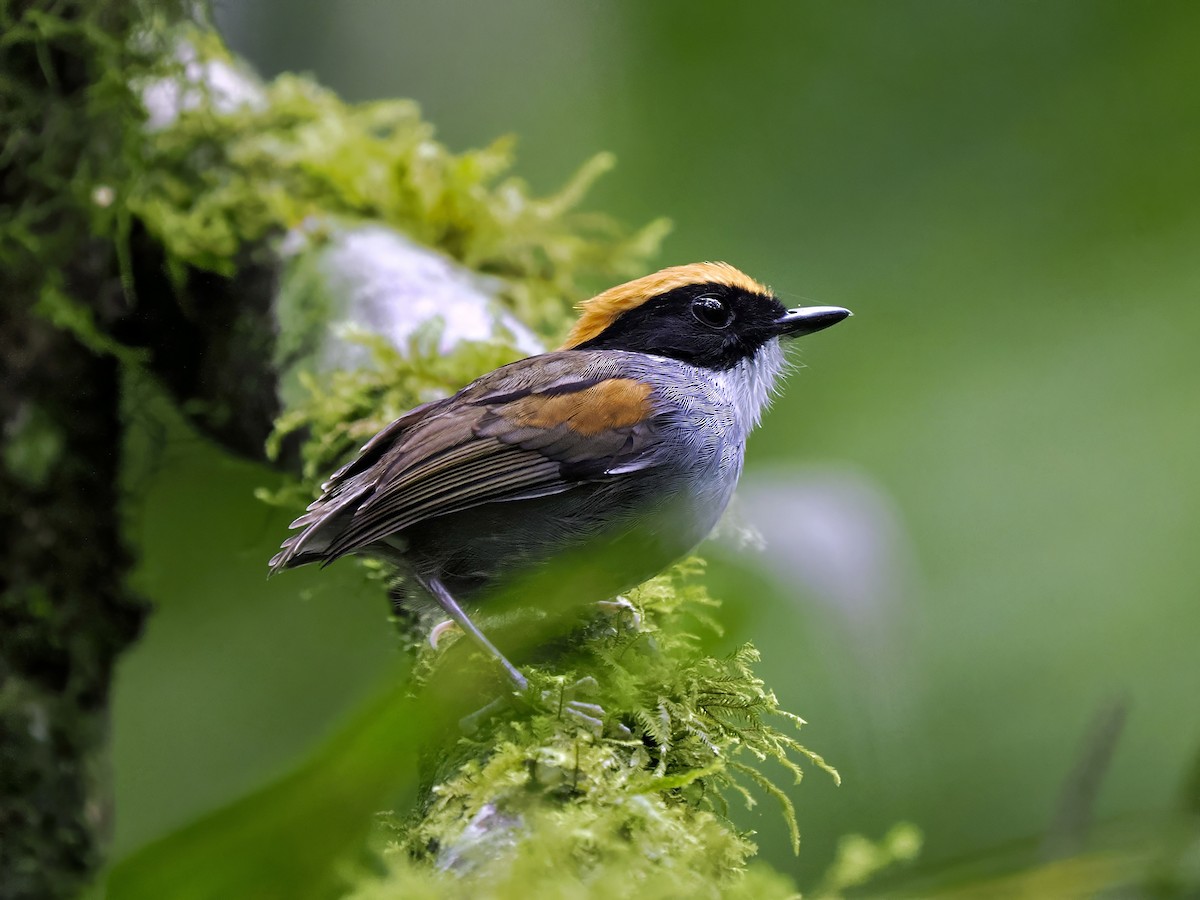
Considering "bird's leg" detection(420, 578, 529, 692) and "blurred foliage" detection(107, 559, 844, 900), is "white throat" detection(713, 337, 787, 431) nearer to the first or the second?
"blurred foliage" detection(107, 559, 844, 900)

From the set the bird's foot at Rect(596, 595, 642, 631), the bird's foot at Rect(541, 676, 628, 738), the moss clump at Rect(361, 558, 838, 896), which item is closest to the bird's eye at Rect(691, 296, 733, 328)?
the bird's foot at Rect(596, 595, 642, 631)

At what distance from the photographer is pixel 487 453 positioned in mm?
2330

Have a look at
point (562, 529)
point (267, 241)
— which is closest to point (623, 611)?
point (562, 529)

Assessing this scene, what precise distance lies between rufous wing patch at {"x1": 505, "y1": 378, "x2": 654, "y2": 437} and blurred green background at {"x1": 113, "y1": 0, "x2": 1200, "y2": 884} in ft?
1.07

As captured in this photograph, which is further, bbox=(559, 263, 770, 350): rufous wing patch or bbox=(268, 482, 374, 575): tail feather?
bbox=(559, 263, 770, 350): rufous wing patch

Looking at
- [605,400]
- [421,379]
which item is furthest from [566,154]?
[605,400]

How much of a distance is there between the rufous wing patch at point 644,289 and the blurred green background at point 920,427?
1.31ft

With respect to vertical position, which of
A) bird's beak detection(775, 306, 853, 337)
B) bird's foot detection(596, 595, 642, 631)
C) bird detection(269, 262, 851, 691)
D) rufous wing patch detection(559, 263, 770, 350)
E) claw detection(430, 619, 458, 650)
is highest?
rufous wing patch detection(559, 263, 770, 350)

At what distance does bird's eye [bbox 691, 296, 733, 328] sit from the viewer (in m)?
2.79

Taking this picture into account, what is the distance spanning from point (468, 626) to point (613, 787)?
2.34 ft

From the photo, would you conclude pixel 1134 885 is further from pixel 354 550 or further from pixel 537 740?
pixel 354 550

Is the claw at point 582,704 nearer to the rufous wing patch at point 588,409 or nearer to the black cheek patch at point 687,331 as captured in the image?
the rufous wing patch at point 588,409

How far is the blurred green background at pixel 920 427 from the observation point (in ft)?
9.21

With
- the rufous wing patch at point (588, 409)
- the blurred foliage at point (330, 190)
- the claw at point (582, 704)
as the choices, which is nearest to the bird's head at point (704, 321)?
the rufous wing patch at point (588, 409)
